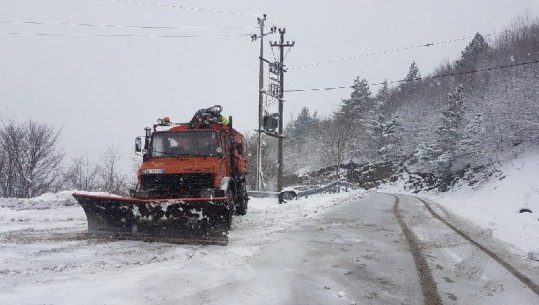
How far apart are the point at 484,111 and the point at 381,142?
84.2ft

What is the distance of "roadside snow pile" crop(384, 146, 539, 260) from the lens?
9.05 meters

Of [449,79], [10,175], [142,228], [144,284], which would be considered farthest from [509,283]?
[449,79]

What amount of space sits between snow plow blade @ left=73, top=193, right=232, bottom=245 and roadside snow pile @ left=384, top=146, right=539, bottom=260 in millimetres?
5461

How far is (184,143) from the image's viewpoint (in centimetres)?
945

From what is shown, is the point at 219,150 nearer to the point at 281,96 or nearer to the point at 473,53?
the point at 281,96

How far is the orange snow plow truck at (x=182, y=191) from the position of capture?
A: 23.3 feet

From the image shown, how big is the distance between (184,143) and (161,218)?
2.63m

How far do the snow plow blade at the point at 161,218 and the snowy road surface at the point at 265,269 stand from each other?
0.28 m

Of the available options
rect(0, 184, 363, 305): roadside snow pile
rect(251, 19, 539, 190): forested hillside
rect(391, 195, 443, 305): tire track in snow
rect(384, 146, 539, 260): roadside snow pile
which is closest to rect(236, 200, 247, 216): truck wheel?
rect(0, 184, 363, 305): roadside snow pile

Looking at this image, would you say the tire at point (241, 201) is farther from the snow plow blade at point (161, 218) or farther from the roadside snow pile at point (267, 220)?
the snow plow blade at point (161, 218)

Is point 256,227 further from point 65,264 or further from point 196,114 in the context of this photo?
point 65,264

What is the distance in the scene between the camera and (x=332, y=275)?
201 inches

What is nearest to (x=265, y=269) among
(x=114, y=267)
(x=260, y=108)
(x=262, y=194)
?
(x=114, y=267)

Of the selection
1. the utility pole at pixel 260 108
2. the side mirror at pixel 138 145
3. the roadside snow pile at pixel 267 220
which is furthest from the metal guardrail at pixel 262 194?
the side mirror at pixel 138 145
